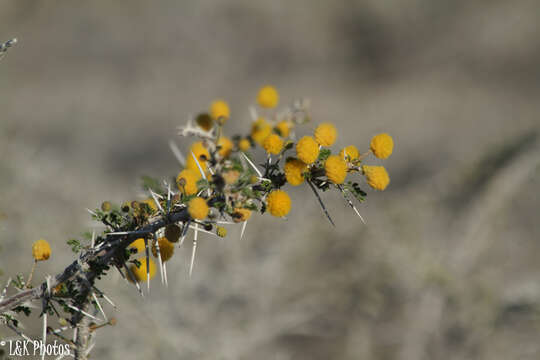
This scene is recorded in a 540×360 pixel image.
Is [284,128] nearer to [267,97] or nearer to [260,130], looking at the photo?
[260,130]

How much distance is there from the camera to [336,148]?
2.54m

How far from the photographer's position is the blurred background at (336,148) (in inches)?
137

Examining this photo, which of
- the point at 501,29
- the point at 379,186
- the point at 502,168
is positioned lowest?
the point at 379,186

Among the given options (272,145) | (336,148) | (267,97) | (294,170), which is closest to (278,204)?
(294,170)

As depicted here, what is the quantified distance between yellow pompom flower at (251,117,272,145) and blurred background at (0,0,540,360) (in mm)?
318

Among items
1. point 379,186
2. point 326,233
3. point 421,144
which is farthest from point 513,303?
point 421,144

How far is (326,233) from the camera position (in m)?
4.22

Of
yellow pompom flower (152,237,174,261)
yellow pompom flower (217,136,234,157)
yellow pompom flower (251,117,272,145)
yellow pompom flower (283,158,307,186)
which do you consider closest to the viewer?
yellow pompom flower (283,158,307,186)

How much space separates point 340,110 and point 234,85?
2.84 metres

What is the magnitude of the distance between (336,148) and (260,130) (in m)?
0.69

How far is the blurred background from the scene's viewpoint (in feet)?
11.4

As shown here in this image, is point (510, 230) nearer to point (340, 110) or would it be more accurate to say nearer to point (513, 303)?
point (513, 303)

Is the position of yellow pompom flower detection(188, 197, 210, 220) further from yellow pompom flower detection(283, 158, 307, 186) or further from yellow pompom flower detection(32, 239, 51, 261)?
yellow pompom flower detection(32, 239, 51, 261)

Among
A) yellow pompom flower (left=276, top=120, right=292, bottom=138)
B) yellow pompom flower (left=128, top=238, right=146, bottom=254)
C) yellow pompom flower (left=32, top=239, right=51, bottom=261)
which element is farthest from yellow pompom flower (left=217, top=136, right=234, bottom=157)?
yellow pompom flower (left=32, top=239, right=51, bottom=261)
